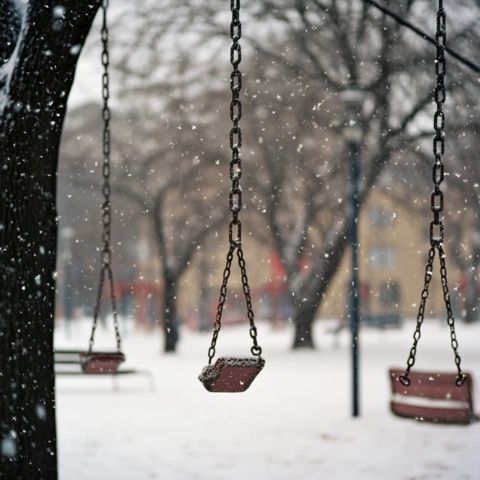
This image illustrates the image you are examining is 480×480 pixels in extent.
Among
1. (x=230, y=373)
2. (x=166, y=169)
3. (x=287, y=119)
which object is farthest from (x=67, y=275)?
(x=230, y=373)

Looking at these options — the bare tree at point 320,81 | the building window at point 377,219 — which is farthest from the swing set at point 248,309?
the building window at point 377,219

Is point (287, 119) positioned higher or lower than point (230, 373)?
higher

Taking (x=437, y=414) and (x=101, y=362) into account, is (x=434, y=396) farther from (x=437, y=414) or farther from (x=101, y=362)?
(x=101, y=362)

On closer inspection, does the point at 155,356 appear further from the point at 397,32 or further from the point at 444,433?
the point at 444,433

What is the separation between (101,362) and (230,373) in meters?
2.38

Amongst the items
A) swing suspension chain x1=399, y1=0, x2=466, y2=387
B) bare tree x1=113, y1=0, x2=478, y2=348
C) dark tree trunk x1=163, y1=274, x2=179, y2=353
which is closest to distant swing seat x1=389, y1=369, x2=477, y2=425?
swing suspension chain x1=399, y1=0, x2=466, y2=387

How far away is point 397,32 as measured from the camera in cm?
1891

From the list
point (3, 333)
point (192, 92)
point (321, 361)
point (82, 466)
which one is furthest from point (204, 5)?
point (3, 333)

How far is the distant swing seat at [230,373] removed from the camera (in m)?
5.21

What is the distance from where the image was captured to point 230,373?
17.1 ft

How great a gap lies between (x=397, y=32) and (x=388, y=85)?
3.56 ft

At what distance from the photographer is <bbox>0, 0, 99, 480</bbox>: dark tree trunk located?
17.7 feet

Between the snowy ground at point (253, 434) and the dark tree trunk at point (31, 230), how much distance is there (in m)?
2.66

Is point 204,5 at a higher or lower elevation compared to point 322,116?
higher
